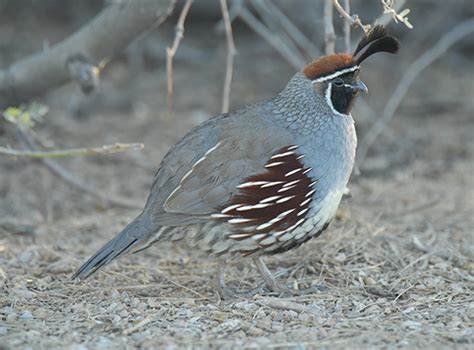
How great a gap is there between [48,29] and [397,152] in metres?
4.74

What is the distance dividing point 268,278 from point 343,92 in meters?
1.13

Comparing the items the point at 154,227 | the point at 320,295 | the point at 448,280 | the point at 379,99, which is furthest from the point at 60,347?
the point at 379,99

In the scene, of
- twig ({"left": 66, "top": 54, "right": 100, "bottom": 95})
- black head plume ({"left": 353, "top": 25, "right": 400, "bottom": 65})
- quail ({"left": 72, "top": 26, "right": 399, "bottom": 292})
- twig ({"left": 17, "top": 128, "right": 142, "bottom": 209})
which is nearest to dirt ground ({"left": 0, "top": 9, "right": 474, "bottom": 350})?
twig ({"left": 17, "top": 128, "right": 142, "bottom": 209})

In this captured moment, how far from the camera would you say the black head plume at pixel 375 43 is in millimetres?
4734

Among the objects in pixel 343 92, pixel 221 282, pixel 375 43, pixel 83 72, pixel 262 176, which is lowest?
pixel 221 282

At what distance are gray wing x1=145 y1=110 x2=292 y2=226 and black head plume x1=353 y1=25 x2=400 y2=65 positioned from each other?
62cm

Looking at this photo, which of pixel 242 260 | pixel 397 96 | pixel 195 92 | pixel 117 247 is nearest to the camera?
pixel 117 247

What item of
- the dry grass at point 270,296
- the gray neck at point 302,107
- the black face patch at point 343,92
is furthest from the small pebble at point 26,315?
the black face patch at point 343,92

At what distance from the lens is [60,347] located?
3.66m

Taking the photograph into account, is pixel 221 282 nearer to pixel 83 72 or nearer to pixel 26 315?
pixel 26 315

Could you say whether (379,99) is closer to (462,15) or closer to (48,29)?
(462,15)

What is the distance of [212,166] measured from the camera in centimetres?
463

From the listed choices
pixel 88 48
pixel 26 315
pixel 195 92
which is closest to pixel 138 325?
pixel 26 315

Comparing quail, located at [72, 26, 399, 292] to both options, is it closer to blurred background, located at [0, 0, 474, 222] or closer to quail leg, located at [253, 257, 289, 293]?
quail leg, located at [253, 257, 289, 293]
